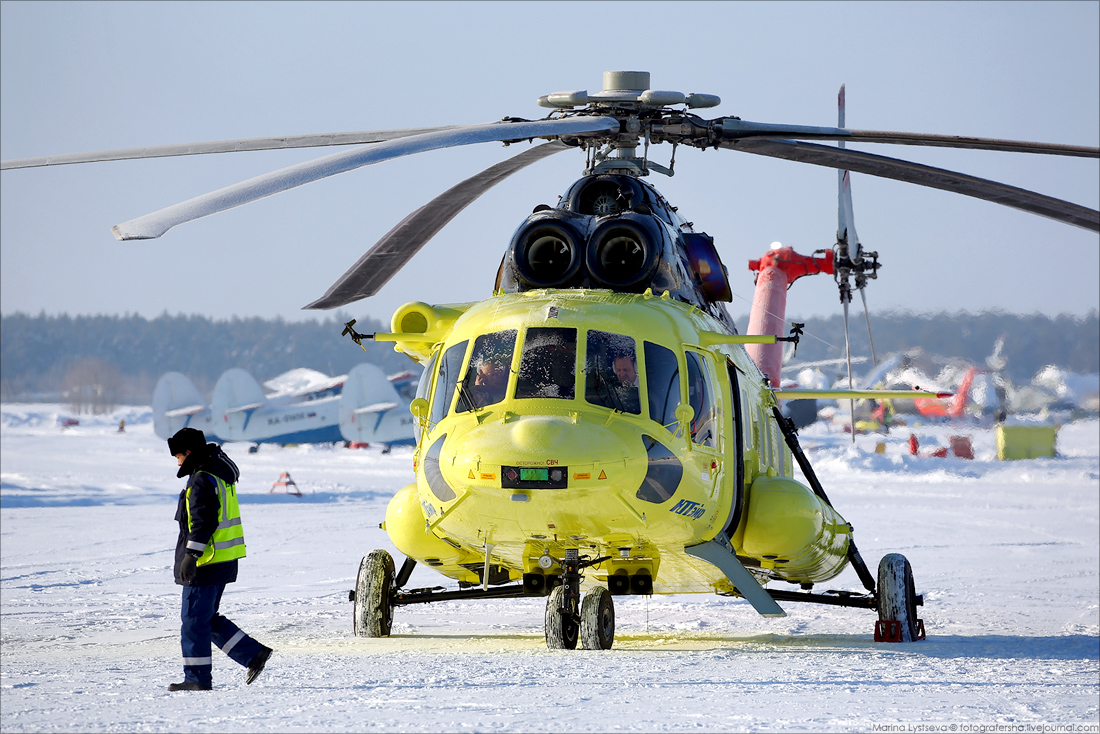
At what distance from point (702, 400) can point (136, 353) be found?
119m

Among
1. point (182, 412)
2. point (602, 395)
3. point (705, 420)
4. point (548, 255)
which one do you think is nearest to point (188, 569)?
point (602, 395)

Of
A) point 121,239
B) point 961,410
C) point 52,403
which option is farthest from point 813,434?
point 52,403

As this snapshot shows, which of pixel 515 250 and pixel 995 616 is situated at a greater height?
pixel 515 250

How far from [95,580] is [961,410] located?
177ft

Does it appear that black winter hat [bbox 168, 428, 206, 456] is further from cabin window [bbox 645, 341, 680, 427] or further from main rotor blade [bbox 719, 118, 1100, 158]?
main rotor blade [bbox 719, 118, 1100, 158]

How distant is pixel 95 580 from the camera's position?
14.0 metres

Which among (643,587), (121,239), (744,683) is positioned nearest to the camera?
(121,239)

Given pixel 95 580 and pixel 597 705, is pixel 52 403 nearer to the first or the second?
pixel 95 580

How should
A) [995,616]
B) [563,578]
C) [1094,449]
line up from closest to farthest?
1. [563,578]
2. [995,616]
3. [1094,449]

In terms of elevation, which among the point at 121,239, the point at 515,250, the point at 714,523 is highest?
the point at 515,250

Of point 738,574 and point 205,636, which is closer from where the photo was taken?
point 205,636

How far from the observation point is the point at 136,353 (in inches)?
4702

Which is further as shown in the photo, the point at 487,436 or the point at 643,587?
the point at 643,587

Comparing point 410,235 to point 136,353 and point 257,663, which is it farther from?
point 136,353
